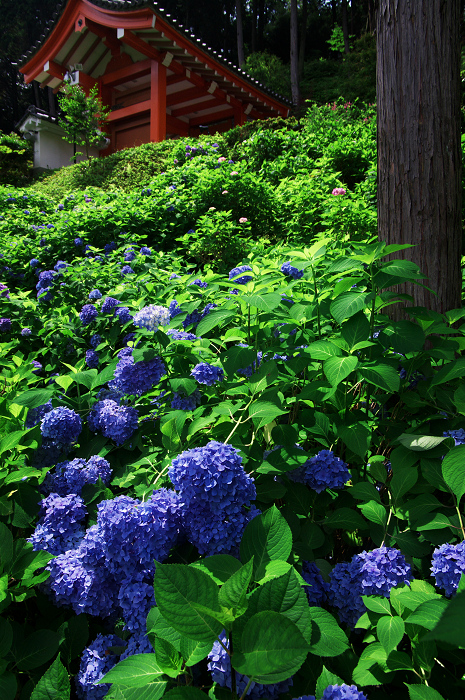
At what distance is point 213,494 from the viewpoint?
2.90 ft

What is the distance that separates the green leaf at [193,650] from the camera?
69cm

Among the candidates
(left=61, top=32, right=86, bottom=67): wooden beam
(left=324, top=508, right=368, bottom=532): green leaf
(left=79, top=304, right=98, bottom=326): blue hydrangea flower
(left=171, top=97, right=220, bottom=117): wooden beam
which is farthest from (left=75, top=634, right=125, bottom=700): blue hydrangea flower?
(left=61, top=32, right=86, bottom=67): wooden beam

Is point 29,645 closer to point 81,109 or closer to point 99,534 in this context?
point 99,534

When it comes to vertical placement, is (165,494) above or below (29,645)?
above

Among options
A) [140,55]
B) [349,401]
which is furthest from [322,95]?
[349,401]

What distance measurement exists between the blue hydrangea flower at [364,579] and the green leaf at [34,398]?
1.02 metres

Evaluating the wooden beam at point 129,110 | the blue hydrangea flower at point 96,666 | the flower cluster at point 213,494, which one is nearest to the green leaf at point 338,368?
the flower cluster at point 213,494

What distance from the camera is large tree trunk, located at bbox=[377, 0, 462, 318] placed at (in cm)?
175

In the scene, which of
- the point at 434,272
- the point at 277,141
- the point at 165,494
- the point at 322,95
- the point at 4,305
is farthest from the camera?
the point at 322,95

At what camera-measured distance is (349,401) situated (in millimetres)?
1325

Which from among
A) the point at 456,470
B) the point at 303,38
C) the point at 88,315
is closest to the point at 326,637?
the point at 456,470

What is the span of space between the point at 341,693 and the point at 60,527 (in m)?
0.81

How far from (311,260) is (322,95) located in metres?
20.3

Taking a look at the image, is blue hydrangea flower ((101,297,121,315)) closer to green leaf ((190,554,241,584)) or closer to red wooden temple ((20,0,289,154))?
green leaf ((190,554,241,584))
